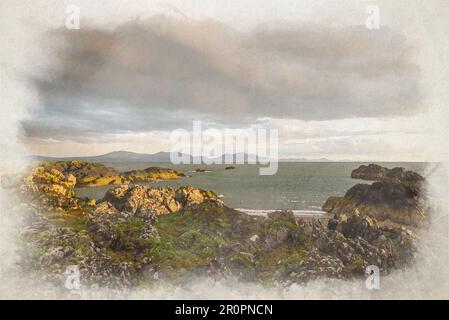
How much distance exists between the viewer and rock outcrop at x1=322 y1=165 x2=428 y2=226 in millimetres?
5402

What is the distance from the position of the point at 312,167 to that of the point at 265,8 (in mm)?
2411

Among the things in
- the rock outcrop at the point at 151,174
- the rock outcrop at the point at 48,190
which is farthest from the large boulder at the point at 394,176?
the rock outcrop at the point at 48,190

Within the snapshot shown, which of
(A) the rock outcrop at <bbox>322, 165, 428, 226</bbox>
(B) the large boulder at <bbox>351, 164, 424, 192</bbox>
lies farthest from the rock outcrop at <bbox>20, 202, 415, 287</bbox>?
(B) the large boulder at <bbox>351, 164, 424, 192</bbox>

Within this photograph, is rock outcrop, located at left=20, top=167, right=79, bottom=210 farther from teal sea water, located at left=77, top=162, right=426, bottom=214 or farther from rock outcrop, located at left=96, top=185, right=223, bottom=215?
rock outcrop, located at left=96, top=185, right=223, bottom=215

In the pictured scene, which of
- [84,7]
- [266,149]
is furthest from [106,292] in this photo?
[84,7]

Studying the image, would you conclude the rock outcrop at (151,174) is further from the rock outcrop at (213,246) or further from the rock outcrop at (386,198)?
the rock outcrop at (386,198)

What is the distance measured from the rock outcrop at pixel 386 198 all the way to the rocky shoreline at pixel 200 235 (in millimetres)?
14

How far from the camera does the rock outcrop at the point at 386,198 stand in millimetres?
5402

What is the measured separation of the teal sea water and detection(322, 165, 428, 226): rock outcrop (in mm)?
101

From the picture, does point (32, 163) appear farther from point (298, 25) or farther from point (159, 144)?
point (298, 25)

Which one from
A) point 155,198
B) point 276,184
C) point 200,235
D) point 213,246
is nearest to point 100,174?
point 155,198

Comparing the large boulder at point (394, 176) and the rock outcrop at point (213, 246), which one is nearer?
the rock outcrop at point (213, 246)

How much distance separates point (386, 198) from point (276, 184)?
5.21 ft

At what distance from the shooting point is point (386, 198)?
5.42m
